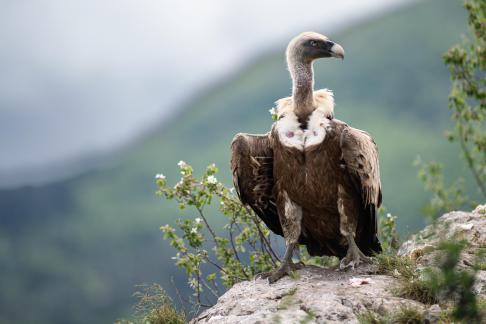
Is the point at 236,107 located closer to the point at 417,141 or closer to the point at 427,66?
the point at 427,66

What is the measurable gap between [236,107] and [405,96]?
2889 cm

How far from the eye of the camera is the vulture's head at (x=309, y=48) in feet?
28.5

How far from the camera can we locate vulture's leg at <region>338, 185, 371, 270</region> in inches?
325

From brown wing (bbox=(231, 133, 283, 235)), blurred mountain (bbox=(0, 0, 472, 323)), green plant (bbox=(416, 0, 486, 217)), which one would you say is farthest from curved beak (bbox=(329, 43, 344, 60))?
blurred mountain (bbox=(0, 0, 472, 323))

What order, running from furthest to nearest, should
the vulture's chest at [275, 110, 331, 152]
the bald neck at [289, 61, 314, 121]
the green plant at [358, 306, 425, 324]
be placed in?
1. the bald neck at [289, 61, 314, 121]
2. the vulture's chest at [275, 110, 331, 152]
3. the green plant at [358, 306, 425, 324]

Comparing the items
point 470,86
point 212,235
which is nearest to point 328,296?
point 212,235

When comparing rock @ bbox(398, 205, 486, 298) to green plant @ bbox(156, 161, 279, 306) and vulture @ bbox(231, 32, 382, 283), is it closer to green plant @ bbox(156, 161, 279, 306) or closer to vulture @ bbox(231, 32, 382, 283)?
vulture @ bbox(231, 32, 382, 283)

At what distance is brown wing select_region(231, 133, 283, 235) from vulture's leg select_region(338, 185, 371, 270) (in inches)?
33.6

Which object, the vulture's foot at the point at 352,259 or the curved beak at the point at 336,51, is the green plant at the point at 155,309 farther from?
the curved beak at the point at 336,51

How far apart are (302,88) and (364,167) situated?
3.57ft

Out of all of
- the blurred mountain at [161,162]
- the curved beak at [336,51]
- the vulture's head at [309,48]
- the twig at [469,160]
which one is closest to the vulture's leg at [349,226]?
the curved beak at [336,51]

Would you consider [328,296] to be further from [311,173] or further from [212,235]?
[212,235]

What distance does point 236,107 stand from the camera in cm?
13325

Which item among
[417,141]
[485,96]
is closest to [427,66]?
[417,141]
